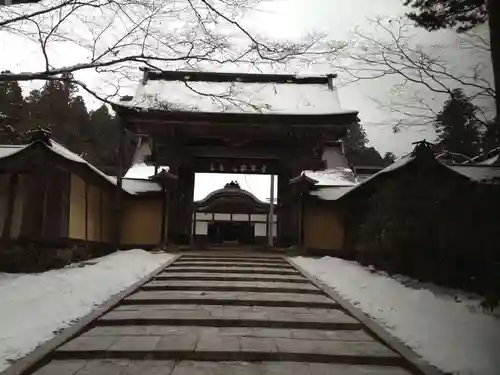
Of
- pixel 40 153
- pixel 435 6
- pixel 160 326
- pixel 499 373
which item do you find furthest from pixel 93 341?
pixel 40 153

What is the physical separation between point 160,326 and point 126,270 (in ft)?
13.1

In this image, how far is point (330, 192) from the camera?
14.1 m

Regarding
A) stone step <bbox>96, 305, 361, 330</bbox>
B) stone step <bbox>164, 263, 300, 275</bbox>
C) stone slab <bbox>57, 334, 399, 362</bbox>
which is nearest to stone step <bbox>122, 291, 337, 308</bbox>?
stone step <bbox>96, 305, 361, 330</bbox>

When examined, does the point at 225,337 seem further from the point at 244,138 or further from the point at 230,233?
the point at 230,233

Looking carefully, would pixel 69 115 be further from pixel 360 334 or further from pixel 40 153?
pixel 360 334

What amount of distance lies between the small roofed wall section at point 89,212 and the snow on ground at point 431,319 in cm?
543

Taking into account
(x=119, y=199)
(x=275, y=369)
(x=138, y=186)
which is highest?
(x=138, y=186)

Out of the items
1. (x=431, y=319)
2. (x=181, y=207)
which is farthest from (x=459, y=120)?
(x=181, y=207)

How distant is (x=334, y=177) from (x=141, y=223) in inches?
257

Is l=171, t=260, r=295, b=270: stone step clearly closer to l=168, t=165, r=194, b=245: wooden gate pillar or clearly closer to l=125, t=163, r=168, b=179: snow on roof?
l=168, t=165, r=194, b=245: wooden gate pillar

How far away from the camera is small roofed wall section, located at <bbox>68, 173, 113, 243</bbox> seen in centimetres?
1080

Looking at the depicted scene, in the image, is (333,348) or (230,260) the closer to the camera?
(333,348)

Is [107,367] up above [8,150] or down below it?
below

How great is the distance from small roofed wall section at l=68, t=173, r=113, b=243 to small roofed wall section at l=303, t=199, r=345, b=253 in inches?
219
